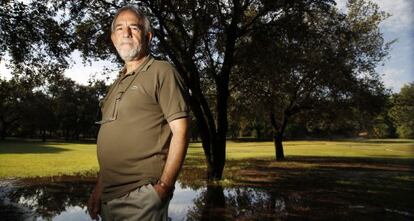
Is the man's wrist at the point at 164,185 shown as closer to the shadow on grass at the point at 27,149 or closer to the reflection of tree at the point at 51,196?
the reflection of tree at the point at 51,196

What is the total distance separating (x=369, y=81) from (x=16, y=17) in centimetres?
2974

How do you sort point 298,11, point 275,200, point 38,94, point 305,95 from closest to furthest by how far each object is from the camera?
point 275,200 → point 298,11 → point 305,95 → point 38,94

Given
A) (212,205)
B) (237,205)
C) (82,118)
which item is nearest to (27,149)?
(212,205)

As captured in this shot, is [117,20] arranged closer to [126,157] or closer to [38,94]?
[126,157]

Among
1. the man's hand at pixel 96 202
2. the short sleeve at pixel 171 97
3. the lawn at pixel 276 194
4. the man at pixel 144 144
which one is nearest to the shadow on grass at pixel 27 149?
the lawn at pixel 276 194

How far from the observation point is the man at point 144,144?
123 inches

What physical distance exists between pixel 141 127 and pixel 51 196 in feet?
42.8

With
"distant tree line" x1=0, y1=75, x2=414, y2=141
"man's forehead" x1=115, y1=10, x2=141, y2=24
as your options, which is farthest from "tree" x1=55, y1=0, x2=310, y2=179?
"distant tree line" x1=0, y1=75, x2=414, y2=141

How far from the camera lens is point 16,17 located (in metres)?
13.3

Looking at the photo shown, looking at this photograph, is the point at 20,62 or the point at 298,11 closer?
the point at 20,62

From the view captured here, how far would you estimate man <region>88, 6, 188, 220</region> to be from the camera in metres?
3.12

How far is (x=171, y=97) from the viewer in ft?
10.5

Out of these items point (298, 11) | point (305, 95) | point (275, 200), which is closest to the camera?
point (275, 200)

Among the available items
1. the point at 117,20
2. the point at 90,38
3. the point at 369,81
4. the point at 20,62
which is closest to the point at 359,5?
the point at 369,81
